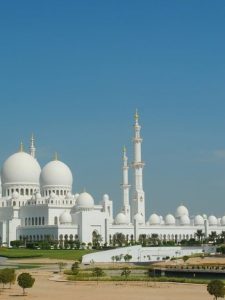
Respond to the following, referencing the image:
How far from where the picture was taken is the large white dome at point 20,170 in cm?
8775

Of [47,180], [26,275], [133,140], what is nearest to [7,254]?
[47,180]

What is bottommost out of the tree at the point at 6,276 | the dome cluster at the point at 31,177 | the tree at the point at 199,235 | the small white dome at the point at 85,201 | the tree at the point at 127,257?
the tree at the point at 6,276

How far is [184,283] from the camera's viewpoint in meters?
36.4

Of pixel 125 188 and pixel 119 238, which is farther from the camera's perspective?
pixel 125 188

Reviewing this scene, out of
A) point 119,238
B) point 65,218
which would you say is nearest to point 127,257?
point 119,238

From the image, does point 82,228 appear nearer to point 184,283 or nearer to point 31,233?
point 31,233

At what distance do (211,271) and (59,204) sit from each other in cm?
4288

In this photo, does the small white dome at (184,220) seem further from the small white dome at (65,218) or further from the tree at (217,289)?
the tree at (217,289)

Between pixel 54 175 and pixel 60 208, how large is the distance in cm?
631

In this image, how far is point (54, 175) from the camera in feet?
288

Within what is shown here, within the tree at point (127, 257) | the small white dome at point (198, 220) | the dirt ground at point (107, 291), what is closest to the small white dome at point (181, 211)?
the small white dome at point (198, 220)

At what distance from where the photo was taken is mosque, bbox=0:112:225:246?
80.9 m

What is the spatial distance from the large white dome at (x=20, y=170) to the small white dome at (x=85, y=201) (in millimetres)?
7699

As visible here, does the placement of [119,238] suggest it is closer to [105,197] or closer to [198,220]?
[105,197]
